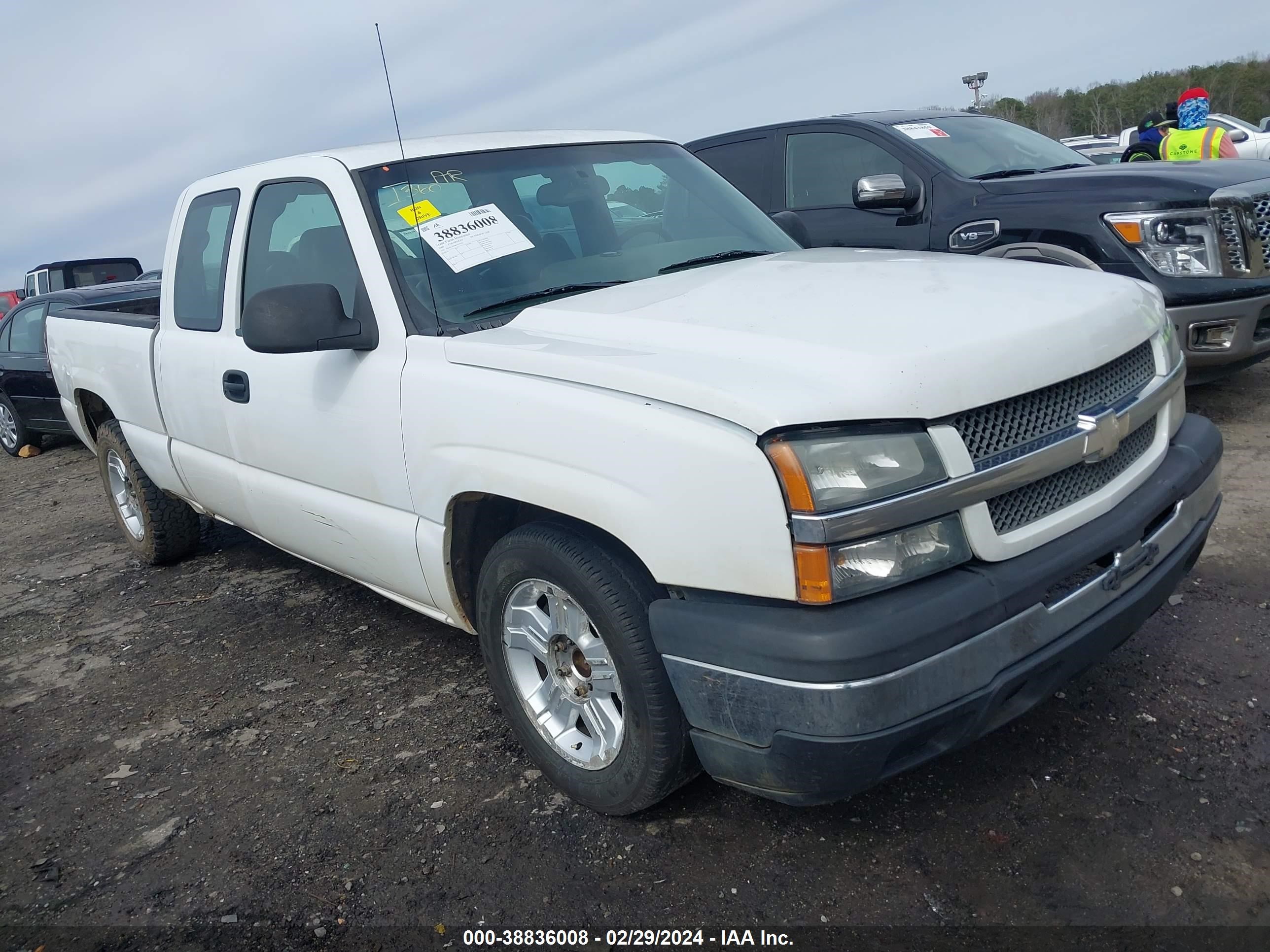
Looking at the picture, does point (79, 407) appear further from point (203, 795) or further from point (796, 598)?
point (796, 598)

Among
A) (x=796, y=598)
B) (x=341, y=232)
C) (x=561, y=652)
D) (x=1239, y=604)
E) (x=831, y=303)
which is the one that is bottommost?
(x=1239, y=604)

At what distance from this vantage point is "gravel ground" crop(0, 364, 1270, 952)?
2.38 metres

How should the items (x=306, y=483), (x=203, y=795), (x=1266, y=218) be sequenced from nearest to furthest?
(x=203, y=795) → (x=306, y=483) → (x=1266, y=218)

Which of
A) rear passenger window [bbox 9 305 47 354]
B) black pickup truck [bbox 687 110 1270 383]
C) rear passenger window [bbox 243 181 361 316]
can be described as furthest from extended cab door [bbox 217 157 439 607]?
rear passenger window [bbox 9 305 47 354]

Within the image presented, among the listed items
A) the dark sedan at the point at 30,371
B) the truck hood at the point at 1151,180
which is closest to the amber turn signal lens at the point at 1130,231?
the truck hood at the point at 1151,180

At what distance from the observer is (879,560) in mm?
2068

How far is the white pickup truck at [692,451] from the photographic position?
6.76ft

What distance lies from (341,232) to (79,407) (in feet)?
10.4

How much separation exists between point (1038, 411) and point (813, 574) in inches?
28.1

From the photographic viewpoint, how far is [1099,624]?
2.34 meters

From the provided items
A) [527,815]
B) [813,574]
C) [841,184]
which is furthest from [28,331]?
[813,574]

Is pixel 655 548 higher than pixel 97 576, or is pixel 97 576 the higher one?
pixel 655 548

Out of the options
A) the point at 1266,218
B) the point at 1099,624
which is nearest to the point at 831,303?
the point at 1099,624

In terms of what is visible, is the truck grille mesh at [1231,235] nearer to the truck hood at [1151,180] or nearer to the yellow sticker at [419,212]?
the truck hood at [1151,180]
